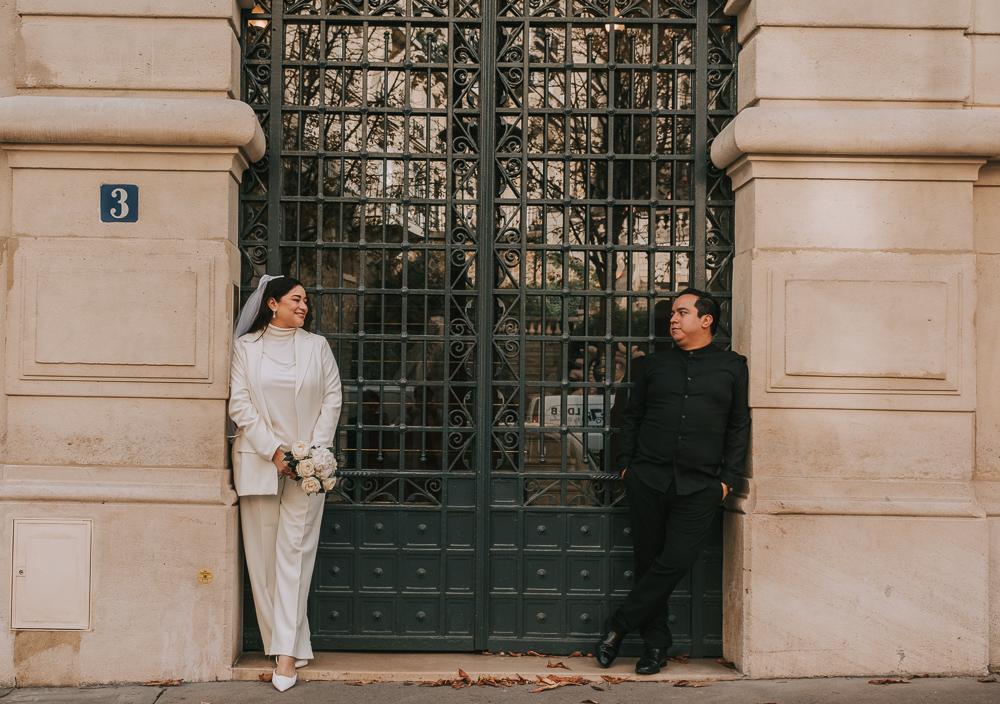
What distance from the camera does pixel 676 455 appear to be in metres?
4.89

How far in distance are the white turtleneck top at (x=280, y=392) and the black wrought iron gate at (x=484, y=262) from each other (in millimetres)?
521

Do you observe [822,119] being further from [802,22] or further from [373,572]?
[373,572]

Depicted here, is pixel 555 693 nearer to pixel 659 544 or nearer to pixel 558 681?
pixel 558 681

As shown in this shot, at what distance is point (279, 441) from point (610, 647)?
237 centimetres

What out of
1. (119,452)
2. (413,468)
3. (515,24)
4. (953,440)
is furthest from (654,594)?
(515,24)

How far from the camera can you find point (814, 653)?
500 centimetres

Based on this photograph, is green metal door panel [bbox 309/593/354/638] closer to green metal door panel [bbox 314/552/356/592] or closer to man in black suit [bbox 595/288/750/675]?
green metal door panel [bbox 314/552/356/592]

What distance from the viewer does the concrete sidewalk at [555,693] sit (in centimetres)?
466

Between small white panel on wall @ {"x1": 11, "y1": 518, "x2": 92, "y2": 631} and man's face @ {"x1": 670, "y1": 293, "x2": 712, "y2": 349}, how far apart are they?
12.1ft

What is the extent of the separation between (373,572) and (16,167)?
3315 millimetres

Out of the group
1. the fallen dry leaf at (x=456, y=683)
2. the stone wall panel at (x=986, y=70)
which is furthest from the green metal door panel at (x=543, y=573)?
the stone wall panel at (x=986, y=70)

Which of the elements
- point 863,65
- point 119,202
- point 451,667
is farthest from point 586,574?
point 119,202

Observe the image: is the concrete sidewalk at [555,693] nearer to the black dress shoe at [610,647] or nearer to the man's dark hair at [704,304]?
the black dress shoe at [610,647]

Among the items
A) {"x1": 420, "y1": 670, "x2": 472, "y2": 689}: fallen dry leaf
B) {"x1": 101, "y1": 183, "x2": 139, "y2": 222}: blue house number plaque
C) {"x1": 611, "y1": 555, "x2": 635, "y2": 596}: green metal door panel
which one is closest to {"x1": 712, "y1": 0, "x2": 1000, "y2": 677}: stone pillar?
{"x1": 611, "y1": 555, "x2": 635, "y2": 596}: green metal door panel
